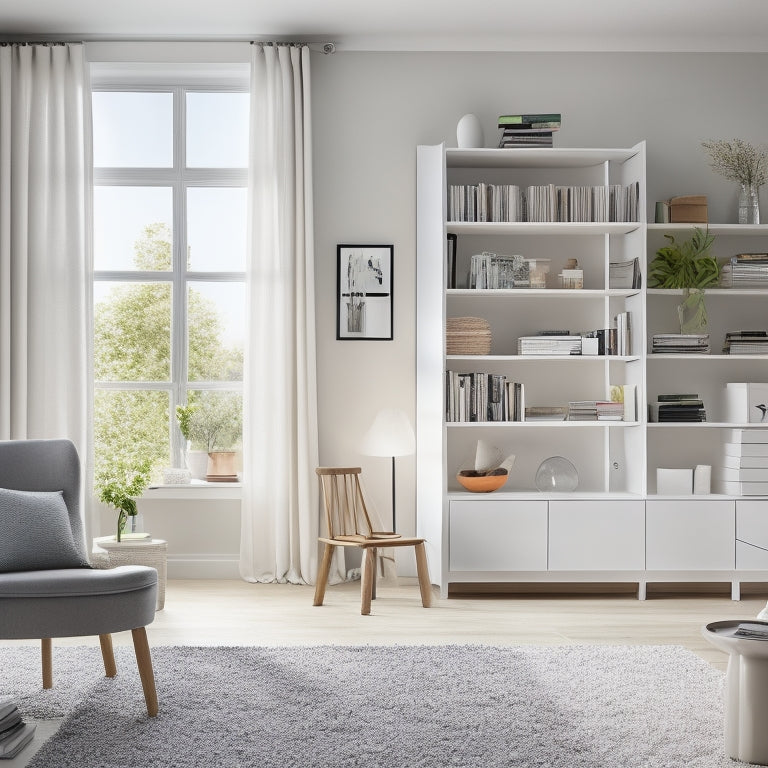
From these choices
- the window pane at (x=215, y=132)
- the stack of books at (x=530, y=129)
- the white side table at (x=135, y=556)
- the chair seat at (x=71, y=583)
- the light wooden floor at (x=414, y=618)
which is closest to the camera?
the chair seat at (x=71, y=583)

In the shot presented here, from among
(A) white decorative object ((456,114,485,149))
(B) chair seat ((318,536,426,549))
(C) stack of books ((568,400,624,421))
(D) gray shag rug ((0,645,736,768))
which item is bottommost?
(D) gray shag rug ((0,645,736,768))

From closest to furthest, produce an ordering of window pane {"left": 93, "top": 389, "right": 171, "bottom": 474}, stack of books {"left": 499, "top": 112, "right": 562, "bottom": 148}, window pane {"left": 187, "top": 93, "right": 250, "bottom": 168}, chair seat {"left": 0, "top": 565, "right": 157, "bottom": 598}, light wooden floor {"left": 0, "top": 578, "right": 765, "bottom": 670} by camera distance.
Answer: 1. chair seat {"left": 0, "top": 565, "right": 157, "bottom": 598}
2. light wooden floor {"left": 0, "top": 578, "right": 765, "bottom": 670}
3. stack of books {"left": 499, "top": 112, "right": 562, "bottom": 148}
4. window pane {"left": 93, "top": 389, "right": 171, "bottom": 474}
5. window pane {"left": 187, "top": 93, "right": 250, "bottom": 168}

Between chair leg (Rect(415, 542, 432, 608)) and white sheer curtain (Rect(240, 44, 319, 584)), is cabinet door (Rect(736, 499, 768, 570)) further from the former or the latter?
white sheer curtain (Rect(240, 44, 319, 584))

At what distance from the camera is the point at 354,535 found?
4.73m

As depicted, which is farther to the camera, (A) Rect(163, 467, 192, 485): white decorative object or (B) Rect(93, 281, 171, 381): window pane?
(B) Rect(93, 281, 171, 381): window pane

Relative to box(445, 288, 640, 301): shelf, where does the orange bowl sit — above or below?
below

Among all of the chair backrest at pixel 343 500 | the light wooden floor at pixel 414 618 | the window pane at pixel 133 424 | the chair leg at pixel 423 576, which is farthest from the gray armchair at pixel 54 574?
the window pane at pixel 133 424

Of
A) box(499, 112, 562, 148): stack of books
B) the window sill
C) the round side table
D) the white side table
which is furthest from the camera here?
the window sill

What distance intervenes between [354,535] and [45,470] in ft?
5.98

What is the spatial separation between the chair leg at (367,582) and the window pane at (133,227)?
228 centimetres

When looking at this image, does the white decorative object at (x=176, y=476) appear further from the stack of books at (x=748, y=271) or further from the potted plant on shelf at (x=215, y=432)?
the stack of books at (x=748, y=271)

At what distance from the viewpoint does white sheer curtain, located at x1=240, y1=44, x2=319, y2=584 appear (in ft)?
17.1

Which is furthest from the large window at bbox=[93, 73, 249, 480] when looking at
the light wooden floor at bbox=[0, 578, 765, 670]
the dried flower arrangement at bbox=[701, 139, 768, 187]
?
the dried flower arrangement at bbox=[701, 139, 768, 187]

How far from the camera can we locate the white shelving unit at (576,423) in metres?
4.84
